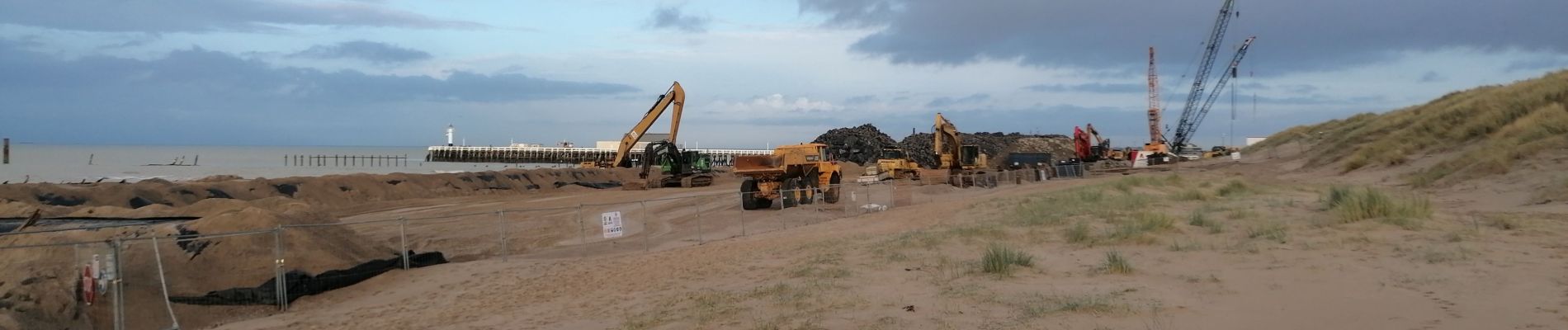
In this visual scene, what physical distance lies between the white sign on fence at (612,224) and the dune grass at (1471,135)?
750 inches

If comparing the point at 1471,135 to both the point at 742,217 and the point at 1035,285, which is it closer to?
the point at 742,217

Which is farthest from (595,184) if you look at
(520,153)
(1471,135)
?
(520,153)

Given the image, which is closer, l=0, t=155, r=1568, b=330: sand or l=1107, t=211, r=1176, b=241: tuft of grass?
l=0, t=155, r=1568, b=330: sand

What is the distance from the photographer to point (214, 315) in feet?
39.9

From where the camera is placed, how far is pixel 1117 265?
37.0 ft

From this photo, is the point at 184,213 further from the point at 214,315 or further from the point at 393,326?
the point at 393,326

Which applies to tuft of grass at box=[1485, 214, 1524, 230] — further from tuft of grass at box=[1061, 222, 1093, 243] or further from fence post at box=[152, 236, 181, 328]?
fence post at box=[152, 236, 181, 328]

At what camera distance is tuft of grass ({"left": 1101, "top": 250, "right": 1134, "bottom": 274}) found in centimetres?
1117

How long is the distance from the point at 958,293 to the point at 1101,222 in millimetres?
7879

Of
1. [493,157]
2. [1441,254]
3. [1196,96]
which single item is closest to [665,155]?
[1441,254]

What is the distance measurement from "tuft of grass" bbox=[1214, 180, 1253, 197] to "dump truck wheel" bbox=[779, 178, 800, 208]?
453 inches

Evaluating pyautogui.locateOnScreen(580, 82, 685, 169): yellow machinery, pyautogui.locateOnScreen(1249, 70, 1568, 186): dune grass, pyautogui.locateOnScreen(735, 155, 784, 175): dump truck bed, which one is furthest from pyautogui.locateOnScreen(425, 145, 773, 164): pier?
pyautogui.locateOnScreen(735, 155, 784, 175): dump truck bed

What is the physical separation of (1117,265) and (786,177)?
2098 centimetres

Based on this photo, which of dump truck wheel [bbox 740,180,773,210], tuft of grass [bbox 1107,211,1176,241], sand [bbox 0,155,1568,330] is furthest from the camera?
dump truck wheel [bbox 740,180,773,210]
